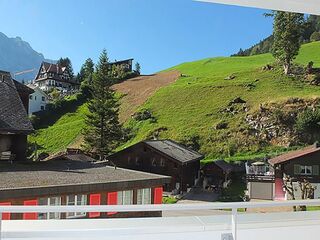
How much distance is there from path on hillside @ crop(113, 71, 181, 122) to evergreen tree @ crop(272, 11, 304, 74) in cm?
94

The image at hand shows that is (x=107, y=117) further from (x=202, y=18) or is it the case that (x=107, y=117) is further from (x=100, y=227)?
(x=202, y=18)

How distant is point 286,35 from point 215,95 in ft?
2.78

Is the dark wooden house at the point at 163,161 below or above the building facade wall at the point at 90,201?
above

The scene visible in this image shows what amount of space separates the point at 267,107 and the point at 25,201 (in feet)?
7.19

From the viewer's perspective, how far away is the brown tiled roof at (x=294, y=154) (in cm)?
356

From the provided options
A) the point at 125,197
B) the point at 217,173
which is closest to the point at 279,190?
the point at 217,173

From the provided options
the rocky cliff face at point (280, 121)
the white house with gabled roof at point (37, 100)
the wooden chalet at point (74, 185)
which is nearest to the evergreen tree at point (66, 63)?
the white house with gabled roof at point (37, 100)

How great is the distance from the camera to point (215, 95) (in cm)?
371

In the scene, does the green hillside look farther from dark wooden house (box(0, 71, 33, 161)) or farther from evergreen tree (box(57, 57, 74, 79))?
dark wooden house (box(0, 71, 33, 161))

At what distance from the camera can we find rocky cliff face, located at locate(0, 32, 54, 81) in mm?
3077

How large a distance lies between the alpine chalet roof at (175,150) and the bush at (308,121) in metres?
0.96

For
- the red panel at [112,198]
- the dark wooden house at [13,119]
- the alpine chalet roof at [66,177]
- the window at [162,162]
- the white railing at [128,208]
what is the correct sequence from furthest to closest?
the window at [162,162] < the red panel at [112,198] < the dark wooden house at [13,119] < the alpine chalet roof at [66,177] < the white railing at [128,208]

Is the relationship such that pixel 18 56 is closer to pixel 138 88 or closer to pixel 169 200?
pixel 138 88

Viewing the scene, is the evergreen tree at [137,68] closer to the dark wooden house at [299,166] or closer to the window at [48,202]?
the window at [48,202]
